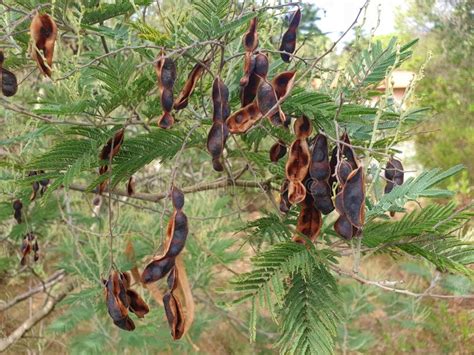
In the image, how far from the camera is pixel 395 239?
950 millimetres

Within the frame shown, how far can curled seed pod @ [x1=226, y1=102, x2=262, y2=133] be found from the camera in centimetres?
90

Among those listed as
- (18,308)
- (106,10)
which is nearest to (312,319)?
(106,10)

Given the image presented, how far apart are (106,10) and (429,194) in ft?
2.68

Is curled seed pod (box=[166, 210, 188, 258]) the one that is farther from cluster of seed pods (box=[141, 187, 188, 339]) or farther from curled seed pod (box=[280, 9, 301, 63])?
curled seed pod (box=[280, 9, 301, 63])

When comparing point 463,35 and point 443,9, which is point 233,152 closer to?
point 463,35

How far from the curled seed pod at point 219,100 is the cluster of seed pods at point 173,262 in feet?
0.48

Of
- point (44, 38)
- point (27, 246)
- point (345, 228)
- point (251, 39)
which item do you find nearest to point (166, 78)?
point (251, 39)

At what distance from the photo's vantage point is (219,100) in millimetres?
883

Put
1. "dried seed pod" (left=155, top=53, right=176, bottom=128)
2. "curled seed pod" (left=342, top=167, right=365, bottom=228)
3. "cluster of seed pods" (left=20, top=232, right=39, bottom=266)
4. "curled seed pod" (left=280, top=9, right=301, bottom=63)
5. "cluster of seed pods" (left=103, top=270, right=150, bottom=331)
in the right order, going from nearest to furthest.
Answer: "curled seed pod" (left=342, top=167, right=365, bottom=228), "dried seed pod" (left=155, top=53, right=176, bottom=128), "cluster of seed pods" (left=103, top=270, right=150, bottom=331), "curled seed pod" (left=280, top=9, right=301, bottom=63), "cluster of seed pods" (left=20, top=232, right=39, bottom=266)

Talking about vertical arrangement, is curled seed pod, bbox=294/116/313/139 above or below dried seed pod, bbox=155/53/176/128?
below

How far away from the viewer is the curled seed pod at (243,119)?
90cm

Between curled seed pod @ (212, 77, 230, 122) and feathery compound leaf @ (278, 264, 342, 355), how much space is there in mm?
305

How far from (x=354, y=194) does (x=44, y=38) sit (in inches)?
25.6

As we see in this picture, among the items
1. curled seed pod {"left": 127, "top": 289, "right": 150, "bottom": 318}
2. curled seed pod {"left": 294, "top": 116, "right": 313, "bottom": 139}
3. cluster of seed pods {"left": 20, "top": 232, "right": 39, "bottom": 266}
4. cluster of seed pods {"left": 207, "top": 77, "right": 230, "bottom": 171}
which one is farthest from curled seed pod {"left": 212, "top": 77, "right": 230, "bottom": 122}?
cluster of seed pods {"left": 20, "top": 232, "right": 39, "bottom": 266}
